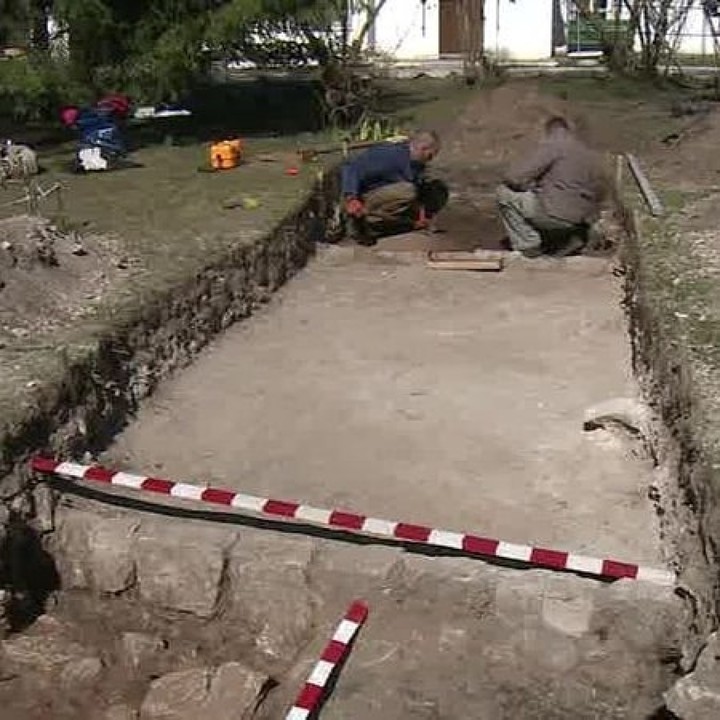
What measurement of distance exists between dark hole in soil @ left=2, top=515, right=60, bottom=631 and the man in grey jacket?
511cm

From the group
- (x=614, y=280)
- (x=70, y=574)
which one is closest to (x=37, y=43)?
(x=614, y=280)

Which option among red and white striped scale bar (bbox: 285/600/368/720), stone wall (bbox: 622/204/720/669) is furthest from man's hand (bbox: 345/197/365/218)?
red and white striped scale bar (bbox: 285/600/368/720)

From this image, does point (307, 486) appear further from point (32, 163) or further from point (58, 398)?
point (32, 163)

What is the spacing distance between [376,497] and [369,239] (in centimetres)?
496

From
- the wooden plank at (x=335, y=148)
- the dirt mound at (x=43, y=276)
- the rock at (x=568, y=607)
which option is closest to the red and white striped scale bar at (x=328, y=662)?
the rock at (x=568, y=607)

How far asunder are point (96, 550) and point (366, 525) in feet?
3.92

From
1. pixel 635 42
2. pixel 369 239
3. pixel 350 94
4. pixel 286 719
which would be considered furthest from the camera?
pixel 635 42

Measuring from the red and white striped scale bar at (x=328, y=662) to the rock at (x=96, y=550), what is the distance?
995 millimetres

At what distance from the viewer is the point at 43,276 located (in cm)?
697

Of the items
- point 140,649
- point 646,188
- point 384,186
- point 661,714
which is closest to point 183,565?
point 140,649

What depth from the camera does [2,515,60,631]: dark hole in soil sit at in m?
5.12

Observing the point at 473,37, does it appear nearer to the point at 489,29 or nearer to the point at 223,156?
the point at 489,29

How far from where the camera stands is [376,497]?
17.6 ft

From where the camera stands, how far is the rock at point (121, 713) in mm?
4684
